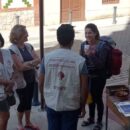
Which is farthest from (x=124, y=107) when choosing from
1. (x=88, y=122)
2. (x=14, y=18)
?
(x=14, y=18)

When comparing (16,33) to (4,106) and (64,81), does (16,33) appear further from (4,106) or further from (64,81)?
(64,81)

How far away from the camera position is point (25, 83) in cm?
603

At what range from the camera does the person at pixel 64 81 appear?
183 inches

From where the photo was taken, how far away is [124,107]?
518cm

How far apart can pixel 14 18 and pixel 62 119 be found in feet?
44.5

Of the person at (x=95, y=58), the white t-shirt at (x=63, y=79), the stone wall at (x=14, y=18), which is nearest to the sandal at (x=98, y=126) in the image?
the person at (x=95, y=58)

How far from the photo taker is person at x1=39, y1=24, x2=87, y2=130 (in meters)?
4.65

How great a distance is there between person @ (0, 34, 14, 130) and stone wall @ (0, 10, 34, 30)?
12.0 meters

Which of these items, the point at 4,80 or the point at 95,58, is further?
the point at 95,58

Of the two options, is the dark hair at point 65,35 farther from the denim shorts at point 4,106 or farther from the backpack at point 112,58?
the backpack at point 112,58

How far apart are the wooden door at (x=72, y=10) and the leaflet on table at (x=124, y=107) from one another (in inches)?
542

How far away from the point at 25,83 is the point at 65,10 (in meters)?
13.5

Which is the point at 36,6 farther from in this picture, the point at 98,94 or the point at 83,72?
the point at 83,72

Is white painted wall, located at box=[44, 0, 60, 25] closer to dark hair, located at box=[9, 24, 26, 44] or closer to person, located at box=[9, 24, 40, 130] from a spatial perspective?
person, located at box=[9, 24, 40, 130]
